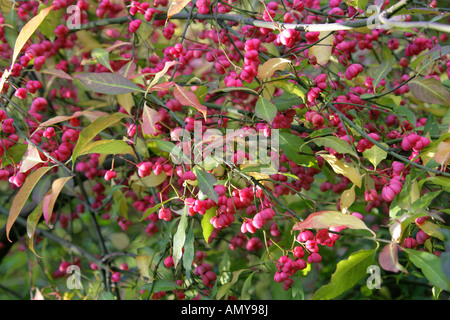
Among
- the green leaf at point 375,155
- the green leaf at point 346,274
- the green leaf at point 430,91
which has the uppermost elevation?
the green leaf at point 430,91

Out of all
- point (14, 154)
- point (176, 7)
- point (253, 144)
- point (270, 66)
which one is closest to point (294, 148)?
point (253, 144)

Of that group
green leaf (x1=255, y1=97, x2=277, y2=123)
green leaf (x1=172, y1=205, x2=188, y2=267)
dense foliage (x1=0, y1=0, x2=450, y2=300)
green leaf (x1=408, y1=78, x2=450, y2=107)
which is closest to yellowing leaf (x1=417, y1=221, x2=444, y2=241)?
dense foliage (x1=0, y1=0, x2=450, y2=300)

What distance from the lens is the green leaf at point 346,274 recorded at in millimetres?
896

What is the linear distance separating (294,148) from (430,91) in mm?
355

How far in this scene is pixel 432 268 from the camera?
889 millimetres

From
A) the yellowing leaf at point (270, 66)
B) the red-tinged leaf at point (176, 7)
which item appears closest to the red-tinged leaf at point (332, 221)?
the yellowing leaf at point (270, 66)

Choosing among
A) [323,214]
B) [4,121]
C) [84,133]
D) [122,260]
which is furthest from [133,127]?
[122,260]

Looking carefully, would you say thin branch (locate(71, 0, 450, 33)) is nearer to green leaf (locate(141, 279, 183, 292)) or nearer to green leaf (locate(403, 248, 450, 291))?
green leaf (locate(403, 248, 450, 291))

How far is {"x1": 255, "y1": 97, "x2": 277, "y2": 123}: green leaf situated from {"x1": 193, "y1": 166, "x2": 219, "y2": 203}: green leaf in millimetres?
181

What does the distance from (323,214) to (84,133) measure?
1.76 ft

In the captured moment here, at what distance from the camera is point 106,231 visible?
228 cm

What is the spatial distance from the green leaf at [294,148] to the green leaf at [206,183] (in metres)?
0.25

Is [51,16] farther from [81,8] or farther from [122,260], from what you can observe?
[122,260]

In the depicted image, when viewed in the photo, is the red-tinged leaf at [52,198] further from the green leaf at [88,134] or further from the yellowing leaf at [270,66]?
the yellowing leaf at [270,66]
